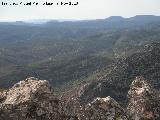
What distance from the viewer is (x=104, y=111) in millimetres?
29203

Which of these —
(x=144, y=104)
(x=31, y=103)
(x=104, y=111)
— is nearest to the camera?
(x=31, y=103)

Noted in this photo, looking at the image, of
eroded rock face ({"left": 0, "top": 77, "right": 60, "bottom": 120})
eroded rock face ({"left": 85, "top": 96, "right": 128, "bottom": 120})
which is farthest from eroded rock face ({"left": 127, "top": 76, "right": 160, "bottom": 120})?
eroded rock face ({"left": 0, "top": 77, "right": 60, "bottom": 120})

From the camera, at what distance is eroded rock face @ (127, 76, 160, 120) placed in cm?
2981

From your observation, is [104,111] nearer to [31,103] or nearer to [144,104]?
[144,104]

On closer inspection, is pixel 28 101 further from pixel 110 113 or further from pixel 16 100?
pixel 110 113

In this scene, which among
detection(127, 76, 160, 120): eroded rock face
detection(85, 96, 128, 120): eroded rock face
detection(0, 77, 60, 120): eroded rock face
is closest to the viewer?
detection(0, 77, 60, 120): eroded rock face

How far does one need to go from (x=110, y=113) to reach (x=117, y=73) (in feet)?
481

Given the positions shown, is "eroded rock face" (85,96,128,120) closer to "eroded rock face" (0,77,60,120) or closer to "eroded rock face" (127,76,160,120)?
"eroded rock face" (127,76,160,120)

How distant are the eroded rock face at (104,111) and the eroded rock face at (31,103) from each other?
376 centimetres

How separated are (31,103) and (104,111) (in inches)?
258

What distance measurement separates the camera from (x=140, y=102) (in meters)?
31.2

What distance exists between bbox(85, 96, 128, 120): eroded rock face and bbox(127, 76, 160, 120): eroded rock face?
59.7 inches

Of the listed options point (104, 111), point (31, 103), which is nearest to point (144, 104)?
point (104, 111)

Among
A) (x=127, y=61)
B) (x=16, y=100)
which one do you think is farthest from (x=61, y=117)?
(x=127, y=61)
